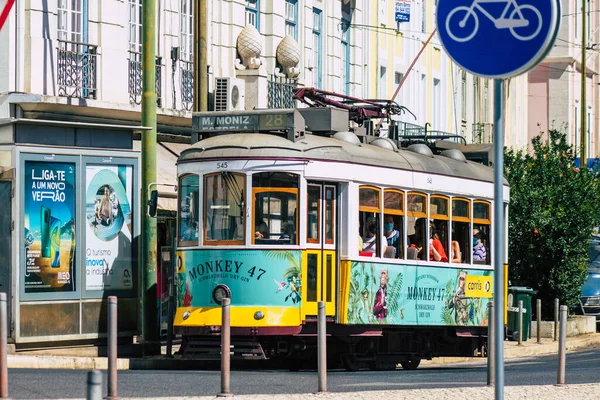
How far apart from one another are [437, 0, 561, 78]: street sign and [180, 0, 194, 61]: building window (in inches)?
838

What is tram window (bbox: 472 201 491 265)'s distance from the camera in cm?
2200

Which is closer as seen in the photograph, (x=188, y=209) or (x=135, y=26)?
(x=188, y=209)

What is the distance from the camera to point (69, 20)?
23562 mm

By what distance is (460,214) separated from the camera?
Answer: 21.6 metres

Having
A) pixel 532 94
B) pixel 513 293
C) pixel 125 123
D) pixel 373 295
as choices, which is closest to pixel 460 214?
pixel 373 295

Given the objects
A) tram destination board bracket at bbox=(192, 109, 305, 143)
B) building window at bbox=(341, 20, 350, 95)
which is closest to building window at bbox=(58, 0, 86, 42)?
tram destination board bracket at bbox=(192, 109, 305, 143)

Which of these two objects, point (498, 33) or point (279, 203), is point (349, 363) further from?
point (498, 33)

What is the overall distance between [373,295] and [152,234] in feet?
12.5

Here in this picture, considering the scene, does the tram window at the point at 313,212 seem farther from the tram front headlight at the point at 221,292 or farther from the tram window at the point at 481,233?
the tram window at the point at 481,233

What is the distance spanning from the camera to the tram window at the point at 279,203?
61.2 feet

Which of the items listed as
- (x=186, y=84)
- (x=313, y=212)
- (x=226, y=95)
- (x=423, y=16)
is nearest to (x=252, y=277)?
(x=313, y=212)

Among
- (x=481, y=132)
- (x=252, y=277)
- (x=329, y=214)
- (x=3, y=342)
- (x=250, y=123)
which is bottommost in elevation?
(x=3, y=342)

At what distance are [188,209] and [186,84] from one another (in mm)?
8373

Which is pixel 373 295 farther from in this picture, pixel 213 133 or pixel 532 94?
pixel 532 94
